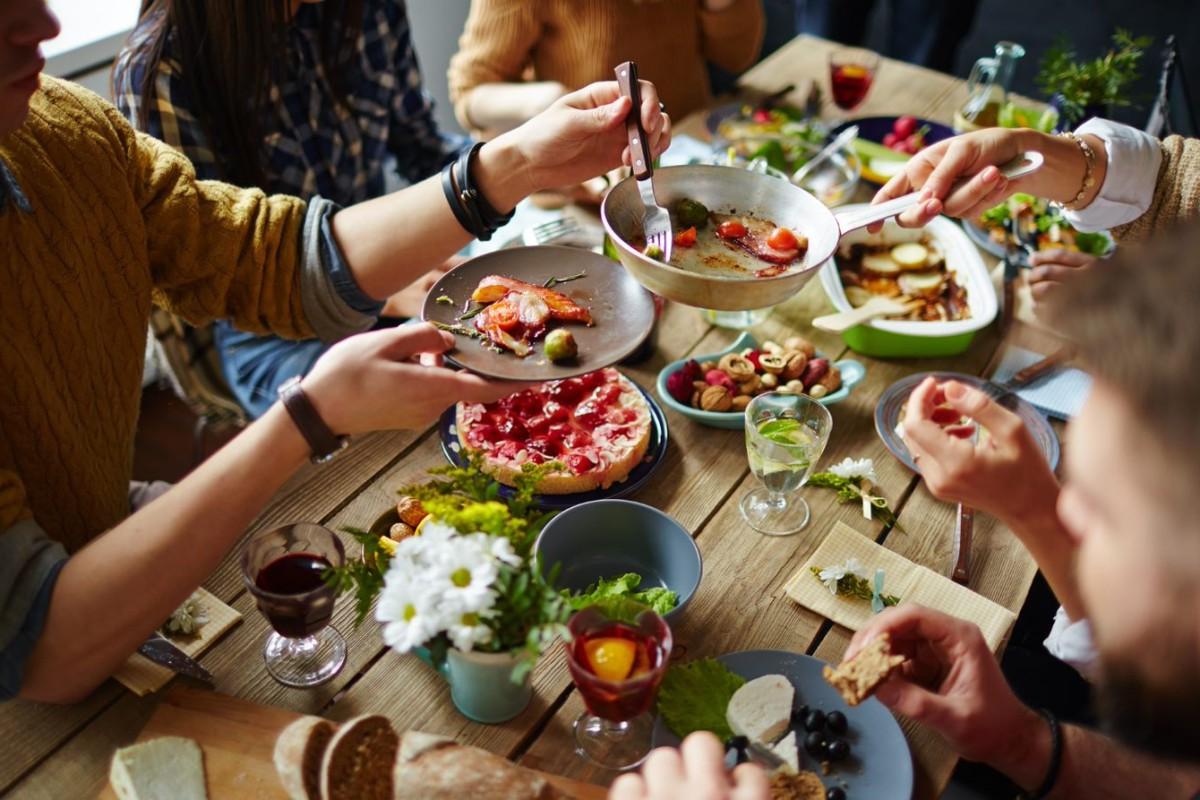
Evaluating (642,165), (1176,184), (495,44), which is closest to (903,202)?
(642,165)

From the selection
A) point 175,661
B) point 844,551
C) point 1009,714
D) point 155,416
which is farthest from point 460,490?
point 155,416

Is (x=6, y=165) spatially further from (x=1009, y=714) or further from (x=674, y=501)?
(x=1009, y=714)

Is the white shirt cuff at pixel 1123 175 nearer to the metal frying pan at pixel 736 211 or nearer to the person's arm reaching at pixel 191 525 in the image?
the metal frying pan at pixel 736 211

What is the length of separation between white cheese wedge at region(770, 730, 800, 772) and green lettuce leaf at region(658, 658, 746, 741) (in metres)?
0.06

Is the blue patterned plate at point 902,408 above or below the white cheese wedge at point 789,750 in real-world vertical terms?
below

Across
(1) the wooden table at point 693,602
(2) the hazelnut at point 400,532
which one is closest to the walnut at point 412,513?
(2) the hazelnut at point 400,532

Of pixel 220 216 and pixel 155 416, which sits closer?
pixel 220 216

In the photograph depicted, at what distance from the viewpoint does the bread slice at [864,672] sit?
1.08 m

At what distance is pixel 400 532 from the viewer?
135cm

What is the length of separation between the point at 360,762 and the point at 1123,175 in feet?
5.55

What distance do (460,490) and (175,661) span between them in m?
0.44

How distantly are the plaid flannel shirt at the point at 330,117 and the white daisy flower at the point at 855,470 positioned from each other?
1.37m

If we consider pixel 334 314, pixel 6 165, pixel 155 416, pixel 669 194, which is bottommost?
pixel 155 416

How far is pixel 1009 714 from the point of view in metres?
1.15
